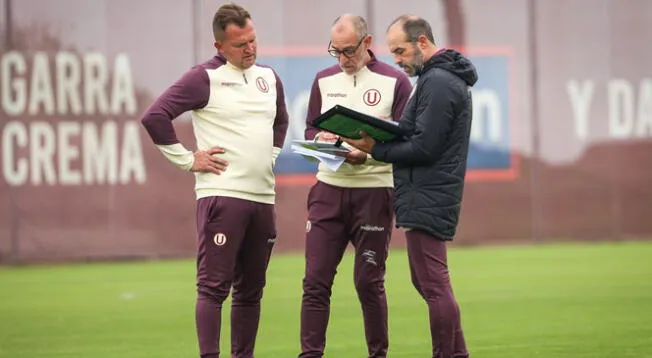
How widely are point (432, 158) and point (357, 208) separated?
995mm

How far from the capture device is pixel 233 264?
22.0 feet

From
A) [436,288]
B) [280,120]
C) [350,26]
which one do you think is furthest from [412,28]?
[436,288]

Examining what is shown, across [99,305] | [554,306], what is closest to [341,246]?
[554,306]

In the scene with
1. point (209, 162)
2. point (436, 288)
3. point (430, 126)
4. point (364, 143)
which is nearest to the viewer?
point (430, 126)

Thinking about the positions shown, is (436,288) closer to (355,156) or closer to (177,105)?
(355,156)

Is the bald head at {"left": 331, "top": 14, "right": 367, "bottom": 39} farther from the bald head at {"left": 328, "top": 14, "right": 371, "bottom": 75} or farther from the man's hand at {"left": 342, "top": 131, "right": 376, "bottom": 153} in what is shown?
the man's hand at {"left": 342, "top": 131, "right": 376, "bottom": 153}

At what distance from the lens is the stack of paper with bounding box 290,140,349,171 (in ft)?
22.2

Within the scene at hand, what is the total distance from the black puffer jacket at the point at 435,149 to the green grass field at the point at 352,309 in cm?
167

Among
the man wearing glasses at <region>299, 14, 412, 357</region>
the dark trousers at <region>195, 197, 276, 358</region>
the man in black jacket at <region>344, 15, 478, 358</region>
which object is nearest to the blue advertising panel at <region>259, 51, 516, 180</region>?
the man wearing glasses at <region>299, 14, 412, 357</region>

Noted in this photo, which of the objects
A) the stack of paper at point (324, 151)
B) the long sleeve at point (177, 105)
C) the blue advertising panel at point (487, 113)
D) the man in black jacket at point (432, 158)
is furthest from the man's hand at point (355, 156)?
the blue advertising panel at point (487, 113)

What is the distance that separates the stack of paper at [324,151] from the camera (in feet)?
22.2

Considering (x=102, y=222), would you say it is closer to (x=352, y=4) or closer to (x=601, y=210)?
(x=352, y=4)

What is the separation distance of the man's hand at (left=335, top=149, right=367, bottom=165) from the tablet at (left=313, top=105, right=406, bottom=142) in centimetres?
38

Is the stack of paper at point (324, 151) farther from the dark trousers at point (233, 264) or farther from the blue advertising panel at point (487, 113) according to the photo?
the blue advertising panel at point (487, 113)
